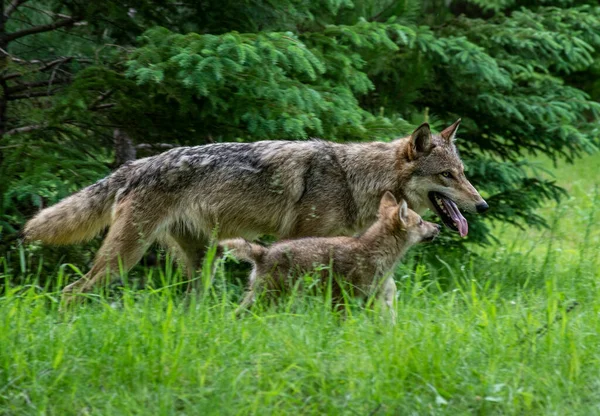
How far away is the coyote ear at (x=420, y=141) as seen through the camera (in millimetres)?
6811

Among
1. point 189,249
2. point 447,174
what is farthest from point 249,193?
point 447,174

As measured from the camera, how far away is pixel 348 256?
19.3 ft

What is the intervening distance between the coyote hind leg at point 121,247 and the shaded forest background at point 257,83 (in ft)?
1.94

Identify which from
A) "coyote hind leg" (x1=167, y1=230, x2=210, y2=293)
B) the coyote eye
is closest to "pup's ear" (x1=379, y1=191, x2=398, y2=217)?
the coyote eye

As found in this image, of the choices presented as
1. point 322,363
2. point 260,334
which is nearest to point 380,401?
point 322,363

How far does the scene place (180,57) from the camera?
6.54 m

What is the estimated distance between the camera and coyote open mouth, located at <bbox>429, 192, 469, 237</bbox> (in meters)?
6.96

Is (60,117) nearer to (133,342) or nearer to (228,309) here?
(228,309)

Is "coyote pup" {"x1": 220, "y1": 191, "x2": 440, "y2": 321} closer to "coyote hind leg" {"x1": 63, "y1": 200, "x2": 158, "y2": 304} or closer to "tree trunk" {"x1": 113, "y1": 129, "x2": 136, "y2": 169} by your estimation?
"coyote hind leg" {"x1": 63, "y1": 200, "x2": 158, "y2": 304}

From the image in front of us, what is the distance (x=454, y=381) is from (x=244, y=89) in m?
3.42

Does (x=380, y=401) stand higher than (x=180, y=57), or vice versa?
(x=180, y=57)

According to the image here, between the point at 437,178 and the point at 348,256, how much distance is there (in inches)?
57.8

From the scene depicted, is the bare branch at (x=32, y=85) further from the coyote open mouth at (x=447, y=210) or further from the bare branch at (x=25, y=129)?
the coyote open mouth at (x=447, y=210)

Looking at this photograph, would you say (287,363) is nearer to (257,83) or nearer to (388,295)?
(388,295)
